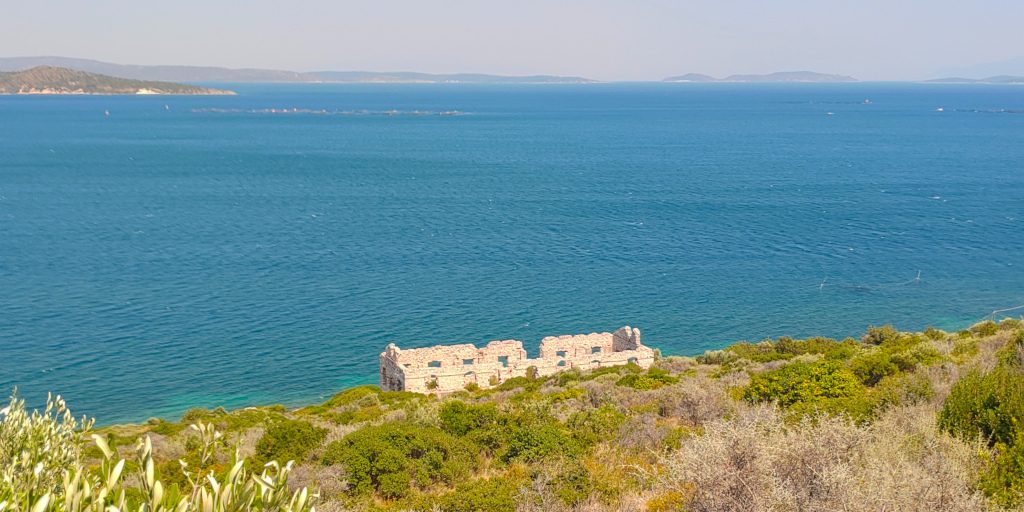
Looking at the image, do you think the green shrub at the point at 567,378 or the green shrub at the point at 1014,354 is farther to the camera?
the green shrub at the point at 567,378

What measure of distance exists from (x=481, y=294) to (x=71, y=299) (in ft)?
76.3

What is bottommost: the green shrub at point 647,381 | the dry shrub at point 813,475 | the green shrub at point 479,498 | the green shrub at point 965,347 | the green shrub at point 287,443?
the green shrub at point 647,381

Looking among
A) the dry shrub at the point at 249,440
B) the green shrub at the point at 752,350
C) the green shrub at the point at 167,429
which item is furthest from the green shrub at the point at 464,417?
the green shrub at the point at 752,350

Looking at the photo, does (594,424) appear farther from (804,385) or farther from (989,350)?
(989,350)

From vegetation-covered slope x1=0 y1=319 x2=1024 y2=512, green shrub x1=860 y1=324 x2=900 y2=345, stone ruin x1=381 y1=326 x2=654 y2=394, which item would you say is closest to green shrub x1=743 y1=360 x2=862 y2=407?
vegetation-covered slope x1=0 y1=319 x2=1024 y2=512

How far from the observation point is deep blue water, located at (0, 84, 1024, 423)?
36.2 meters

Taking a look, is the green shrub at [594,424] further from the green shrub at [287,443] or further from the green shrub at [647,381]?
the green shrub at [287,443]

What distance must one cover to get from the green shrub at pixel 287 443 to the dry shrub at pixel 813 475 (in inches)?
346

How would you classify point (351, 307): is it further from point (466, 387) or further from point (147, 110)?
point (147, 110)

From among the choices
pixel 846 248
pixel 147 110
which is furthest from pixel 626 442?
pixel 147 110

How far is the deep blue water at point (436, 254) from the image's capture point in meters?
36.2

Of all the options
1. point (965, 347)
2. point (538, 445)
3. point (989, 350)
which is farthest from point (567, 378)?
point (989, 350)

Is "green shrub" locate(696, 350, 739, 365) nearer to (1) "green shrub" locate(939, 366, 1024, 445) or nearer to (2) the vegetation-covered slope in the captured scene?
(2) the vegetation-covered slope

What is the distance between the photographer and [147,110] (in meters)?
185
